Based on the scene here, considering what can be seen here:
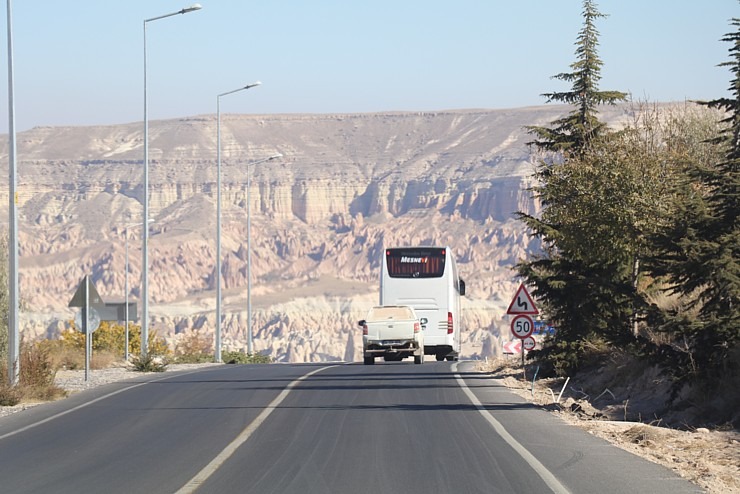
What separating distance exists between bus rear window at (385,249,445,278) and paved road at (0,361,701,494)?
830 inches

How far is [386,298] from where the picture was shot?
155 feet

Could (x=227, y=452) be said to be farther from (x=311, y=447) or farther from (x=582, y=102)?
(x=582, y=102)

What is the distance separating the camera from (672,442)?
16641 mm

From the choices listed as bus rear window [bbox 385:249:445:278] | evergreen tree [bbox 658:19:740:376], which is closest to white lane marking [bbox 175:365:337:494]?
evergreen tree [bbox 658:19:740:376]

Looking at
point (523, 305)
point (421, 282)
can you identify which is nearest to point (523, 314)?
point (523, 305)

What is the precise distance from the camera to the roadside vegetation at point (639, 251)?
19.2 meters

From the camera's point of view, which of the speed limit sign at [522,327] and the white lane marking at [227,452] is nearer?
the white lane marking at [227,452]

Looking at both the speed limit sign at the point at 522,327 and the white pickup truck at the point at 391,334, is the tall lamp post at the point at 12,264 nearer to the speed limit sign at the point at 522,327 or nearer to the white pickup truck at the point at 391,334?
the speed limit sign at the point at 522,327

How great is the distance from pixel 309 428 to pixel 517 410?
193 inches

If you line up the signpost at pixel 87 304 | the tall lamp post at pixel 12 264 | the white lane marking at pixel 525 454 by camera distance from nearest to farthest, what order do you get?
the white lane marking at pixel 525 454 → the tall lamp post at pixel 12 264 → the signpost at pixel 87 304

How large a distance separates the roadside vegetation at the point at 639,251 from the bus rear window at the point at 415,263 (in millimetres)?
9717

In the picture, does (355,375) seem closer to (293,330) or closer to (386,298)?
(386,298)

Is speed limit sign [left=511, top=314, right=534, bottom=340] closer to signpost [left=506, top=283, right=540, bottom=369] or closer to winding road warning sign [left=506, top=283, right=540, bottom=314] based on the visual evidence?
signpost [left=506, top=283, right=540, bottom=369]

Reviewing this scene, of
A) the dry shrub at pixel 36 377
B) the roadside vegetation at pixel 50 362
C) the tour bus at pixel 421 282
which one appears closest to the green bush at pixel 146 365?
the roadside vegetation at pixel 50 362
